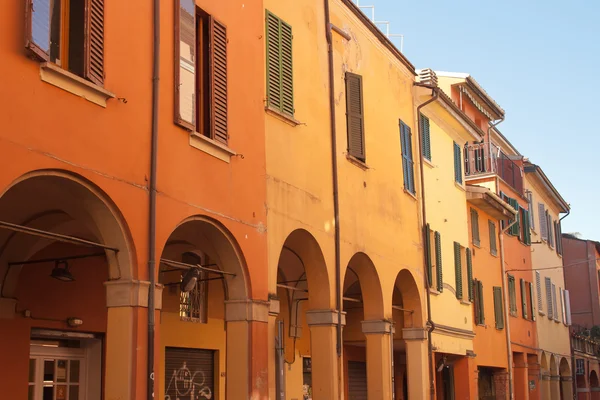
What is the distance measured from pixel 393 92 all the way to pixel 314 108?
4.57 m

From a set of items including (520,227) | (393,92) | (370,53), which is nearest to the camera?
(370,53)

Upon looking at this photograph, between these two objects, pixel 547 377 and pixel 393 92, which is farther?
pixel 547 377

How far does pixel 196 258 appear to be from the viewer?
48.0 feet

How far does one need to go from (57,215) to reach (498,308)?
59.7 feet

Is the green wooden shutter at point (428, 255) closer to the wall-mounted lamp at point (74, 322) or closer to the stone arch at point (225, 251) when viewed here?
the stone arch at point (225, 251)

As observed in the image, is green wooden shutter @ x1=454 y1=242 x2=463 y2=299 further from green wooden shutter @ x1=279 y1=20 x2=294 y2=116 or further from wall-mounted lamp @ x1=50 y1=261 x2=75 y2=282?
wall-mounted lamp @ x1=50 y1=261 x2=75 y2=282

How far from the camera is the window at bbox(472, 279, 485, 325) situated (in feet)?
79.8

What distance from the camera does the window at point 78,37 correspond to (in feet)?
29.6

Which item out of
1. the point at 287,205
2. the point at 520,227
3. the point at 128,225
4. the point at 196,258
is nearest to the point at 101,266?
the point at 196,258

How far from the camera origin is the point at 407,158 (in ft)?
63.6

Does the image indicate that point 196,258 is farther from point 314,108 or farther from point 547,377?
point 547,377

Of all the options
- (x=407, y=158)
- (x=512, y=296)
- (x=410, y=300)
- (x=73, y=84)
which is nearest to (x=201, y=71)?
(x=73, y=84)

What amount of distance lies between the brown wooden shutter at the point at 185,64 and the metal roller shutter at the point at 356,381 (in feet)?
38.0

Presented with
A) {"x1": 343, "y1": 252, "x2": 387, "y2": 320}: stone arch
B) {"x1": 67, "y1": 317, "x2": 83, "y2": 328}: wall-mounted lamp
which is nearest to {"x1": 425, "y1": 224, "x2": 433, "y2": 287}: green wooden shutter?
{"x1": 343, "y1": 252, "x2": 387, "y2": 320}: stone arch
